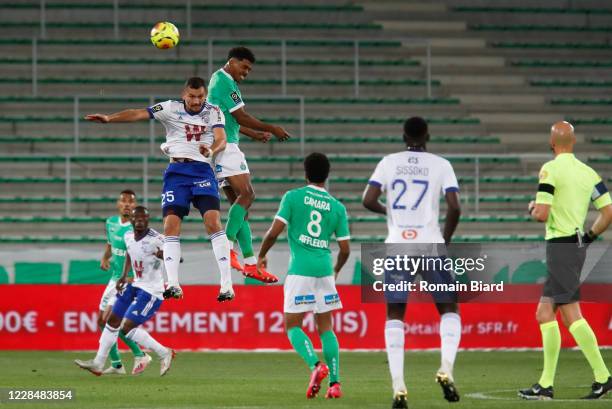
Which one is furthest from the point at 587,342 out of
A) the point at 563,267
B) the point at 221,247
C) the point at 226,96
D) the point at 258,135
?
the point at 226,96

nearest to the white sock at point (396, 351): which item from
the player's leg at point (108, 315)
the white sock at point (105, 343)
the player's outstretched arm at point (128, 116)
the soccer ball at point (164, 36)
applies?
the player's outstretched arm at point (128, 116)

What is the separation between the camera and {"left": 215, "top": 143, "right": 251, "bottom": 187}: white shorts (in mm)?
12188

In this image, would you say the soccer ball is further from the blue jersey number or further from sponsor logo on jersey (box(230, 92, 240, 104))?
the blue jersey number

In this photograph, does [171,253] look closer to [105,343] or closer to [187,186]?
[187,186]

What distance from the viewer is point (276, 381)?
13797 mm

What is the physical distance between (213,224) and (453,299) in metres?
3.08

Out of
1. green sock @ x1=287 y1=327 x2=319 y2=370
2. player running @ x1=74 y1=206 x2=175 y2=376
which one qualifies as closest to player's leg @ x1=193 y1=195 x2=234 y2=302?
green sock @ x1=287 y1=327 x2=319 y2=370

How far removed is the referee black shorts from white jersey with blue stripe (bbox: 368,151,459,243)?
5.05 feet

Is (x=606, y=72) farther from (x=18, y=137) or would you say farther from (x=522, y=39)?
(x=18, y=137)

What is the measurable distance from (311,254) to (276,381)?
274 centimetres

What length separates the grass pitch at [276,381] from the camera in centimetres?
1073

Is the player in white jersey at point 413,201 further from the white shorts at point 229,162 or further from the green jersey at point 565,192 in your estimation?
the white shorts at point 229,162

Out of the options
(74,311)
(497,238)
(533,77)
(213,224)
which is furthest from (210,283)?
(533,77)

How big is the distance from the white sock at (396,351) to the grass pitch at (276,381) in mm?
811
